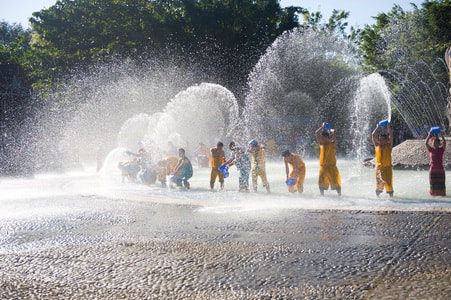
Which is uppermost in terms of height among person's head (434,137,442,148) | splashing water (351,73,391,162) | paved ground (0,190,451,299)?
splashing water (351,73,391,162)

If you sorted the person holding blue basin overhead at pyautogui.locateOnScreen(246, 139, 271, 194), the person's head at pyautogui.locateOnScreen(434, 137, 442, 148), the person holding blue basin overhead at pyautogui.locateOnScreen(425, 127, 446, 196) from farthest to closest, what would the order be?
the person holding blue basin overhead at pyautogui.locateOnScreen(246, 139, 271, 194)
the person's head at pyautogui.locateOnScreen(434, 137, 442, 148)
the person holding blue basin overhead at pyautogui.locateOnScreen(425, 127, 446, 196)

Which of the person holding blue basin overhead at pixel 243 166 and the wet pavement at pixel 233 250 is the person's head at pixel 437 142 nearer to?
the wet pavement at pixel 233 250

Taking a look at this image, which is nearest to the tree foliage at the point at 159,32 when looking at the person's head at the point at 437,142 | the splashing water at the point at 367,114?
the splashing water at the point at 367,114

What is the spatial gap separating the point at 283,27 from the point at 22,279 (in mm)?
31396

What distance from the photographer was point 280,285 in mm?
4090

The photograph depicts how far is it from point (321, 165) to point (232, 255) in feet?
17.7

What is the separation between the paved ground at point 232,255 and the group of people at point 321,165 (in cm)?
219

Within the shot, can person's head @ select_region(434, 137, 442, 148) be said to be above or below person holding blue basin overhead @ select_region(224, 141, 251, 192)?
above

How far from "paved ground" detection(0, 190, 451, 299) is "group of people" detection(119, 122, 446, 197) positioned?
2191mm

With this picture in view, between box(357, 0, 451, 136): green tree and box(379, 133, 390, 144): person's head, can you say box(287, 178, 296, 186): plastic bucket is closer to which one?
box(379, 133, 390, 144): person's head

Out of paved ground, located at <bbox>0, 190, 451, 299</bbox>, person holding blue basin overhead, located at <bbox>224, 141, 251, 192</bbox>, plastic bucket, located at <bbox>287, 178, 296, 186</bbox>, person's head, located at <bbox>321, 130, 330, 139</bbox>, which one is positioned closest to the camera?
paved ground, located at <bbox>0, 190, 451, 299</bbox>

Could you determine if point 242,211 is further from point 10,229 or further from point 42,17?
point 42,17

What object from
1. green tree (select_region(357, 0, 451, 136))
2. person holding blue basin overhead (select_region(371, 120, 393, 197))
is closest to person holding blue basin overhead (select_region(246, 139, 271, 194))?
person holding blue basin overhead (select_region(371, 120, 393, 197))

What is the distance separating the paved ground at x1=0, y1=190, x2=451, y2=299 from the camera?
403cm
